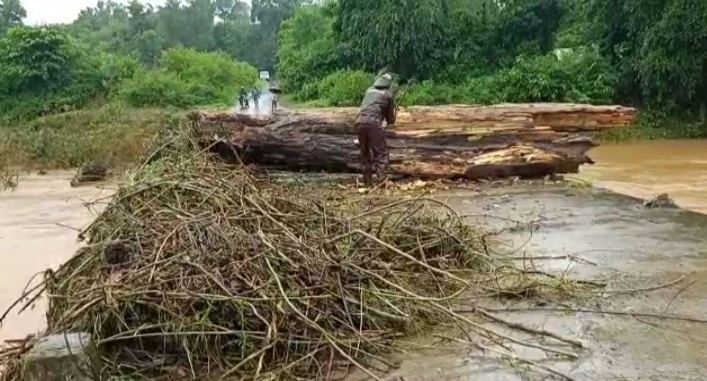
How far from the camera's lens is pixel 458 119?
12.6 m

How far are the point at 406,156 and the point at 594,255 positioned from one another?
17.3ft

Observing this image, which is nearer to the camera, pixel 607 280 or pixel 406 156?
pixel 607 280

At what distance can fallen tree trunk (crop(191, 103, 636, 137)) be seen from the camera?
1230 cm

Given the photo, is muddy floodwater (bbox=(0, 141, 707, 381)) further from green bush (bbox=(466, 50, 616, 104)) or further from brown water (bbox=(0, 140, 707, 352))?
green bush (bbox=(466, 50, 616, 104))

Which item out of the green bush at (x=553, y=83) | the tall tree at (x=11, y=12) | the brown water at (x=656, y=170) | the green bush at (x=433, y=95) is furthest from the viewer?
the tall tree at (x=11, y=12)

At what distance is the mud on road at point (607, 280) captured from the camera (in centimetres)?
442

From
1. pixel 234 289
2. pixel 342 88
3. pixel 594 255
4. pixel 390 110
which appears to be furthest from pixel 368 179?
pixel 342 88

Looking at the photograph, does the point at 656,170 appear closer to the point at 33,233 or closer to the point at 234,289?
the point at 33,233

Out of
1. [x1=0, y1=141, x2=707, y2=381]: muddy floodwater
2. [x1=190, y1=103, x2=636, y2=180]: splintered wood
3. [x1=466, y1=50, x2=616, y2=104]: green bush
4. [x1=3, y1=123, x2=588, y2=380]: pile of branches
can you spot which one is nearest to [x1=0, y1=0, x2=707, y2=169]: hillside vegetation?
[x1=466, y1=50, x2=616, y2=104]: green bush

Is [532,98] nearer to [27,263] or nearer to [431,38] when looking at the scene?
[431,38]

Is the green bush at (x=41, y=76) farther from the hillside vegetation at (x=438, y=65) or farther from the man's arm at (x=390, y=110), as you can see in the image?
the man's arm at (x=390, y=110)

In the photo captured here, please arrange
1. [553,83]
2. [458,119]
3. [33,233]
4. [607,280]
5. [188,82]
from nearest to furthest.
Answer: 1. [607,280]
2. [33,233]
3. [458,119]
4. [553,83]
5. [188,82]

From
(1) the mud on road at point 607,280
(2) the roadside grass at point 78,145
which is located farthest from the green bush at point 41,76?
(1) the mud on road at point 607,280

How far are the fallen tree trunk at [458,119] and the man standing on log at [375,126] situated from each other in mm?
884
